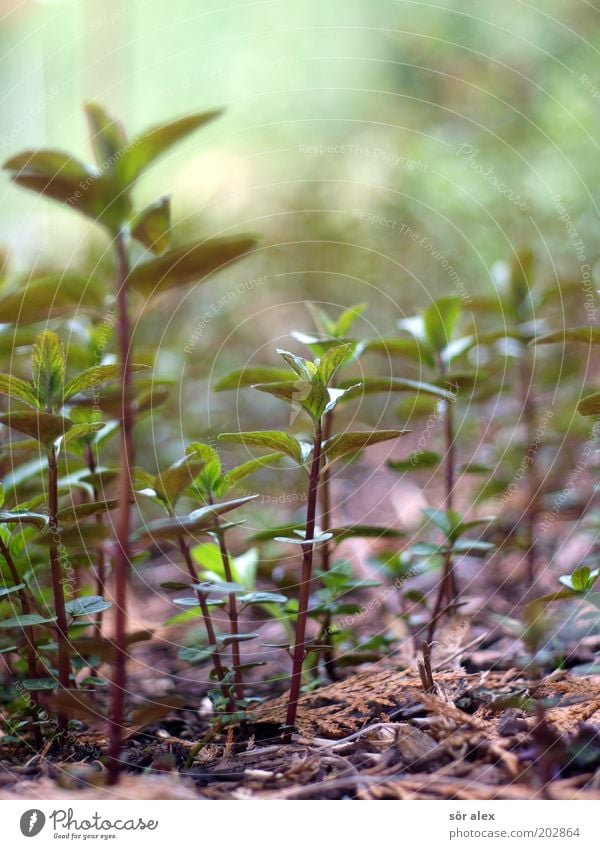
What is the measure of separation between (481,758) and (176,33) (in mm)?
1645

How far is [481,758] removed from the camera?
2.50ft

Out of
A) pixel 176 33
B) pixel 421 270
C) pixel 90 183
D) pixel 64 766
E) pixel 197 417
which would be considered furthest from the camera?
pixel 421 270

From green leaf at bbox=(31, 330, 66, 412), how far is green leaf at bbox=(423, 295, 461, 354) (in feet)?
1.87

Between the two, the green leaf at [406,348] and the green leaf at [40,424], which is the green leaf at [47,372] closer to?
the green leaf at [40,424]

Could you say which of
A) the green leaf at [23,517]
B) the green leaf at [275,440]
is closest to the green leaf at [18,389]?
the green leaf at [23,517]

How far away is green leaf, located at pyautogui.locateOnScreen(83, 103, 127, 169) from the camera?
729 mm

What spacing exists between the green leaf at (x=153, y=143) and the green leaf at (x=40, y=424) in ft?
0.82

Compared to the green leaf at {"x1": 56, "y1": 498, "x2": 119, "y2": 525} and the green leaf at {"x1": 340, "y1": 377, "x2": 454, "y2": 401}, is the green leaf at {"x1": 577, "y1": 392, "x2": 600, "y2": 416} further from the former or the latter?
the green leaf at {"x1": 56, "y1": 498, "x2": 119, "y2": 525}

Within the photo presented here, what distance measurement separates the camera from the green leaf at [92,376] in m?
0.76

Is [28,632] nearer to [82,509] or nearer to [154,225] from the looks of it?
[82,509]
